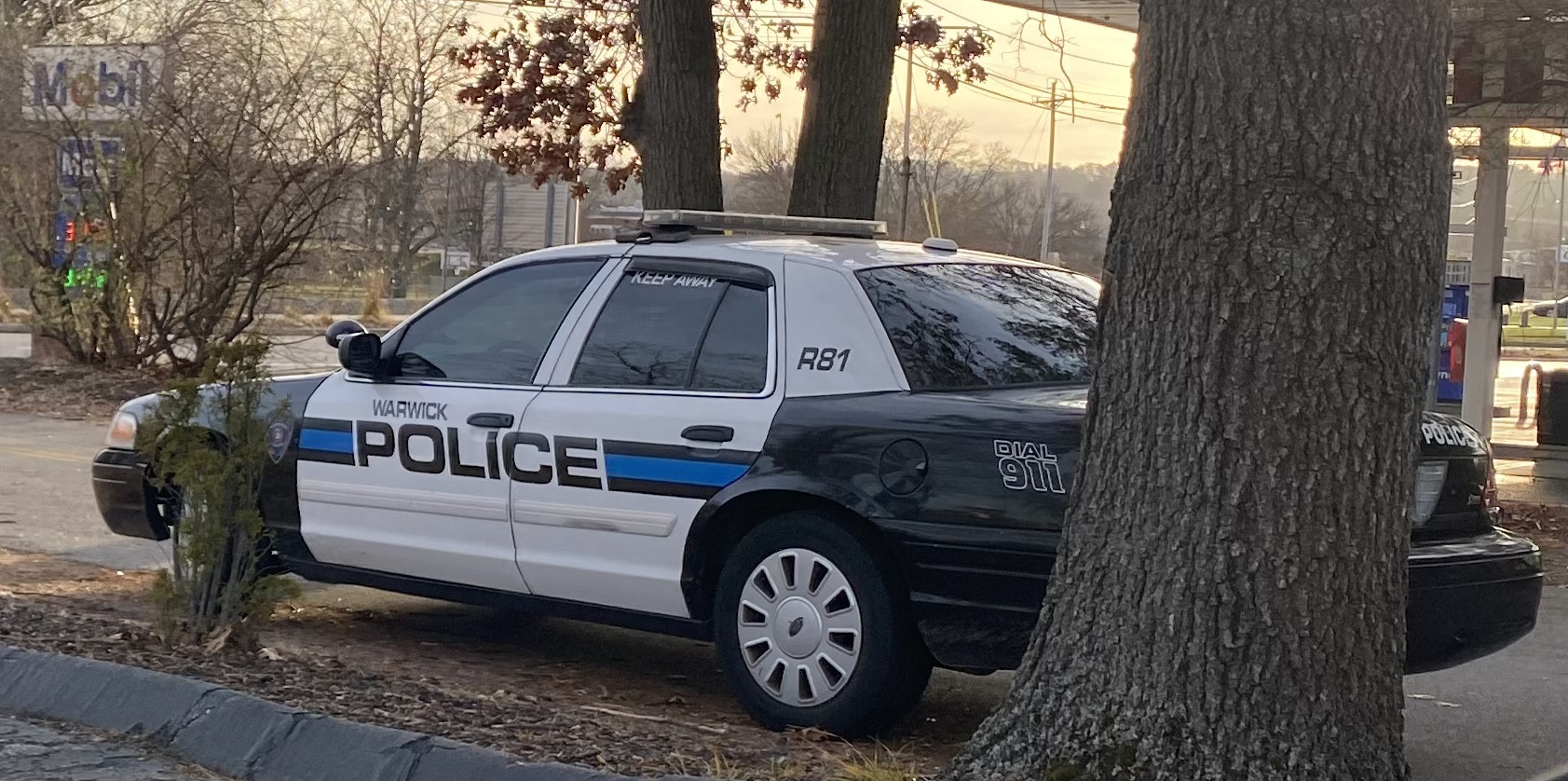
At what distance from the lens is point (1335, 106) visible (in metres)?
3.98

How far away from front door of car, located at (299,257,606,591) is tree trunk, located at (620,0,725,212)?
3.47 m

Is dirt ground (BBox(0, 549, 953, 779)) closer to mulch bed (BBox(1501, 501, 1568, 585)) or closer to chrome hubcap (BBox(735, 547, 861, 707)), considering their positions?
chrome hubcap (BBox(735, 547, 861, 707))

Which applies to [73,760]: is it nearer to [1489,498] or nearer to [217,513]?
[217,513]

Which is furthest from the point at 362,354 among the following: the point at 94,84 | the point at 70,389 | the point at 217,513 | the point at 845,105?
the point at 94,84

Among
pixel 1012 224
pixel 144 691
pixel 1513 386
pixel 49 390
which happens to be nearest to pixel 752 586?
pixel 144 691

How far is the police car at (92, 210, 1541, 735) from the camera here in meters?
5.21

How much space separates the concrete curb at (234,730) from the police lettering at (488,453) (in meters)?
1.26

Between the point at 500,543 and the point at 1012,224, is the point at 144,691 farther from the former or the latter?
the point at 1012,224

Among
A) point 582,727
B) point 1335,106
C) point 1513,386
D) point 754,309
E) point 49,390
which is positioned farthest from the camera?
point 1513,386

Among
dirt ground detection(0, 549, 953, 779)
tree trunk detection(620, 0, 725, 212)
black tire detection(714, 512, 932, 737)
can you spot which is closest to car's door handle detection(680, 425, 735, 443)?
black tire detection(714, 512, 932, 737)

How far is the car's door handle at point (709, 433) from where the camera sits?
5.70 meters

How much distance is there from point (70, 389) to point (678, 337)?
1463 cm

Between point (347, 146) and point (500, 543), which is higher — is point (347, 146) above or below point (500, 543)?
above

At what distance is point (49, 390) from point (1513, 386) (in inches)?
921
